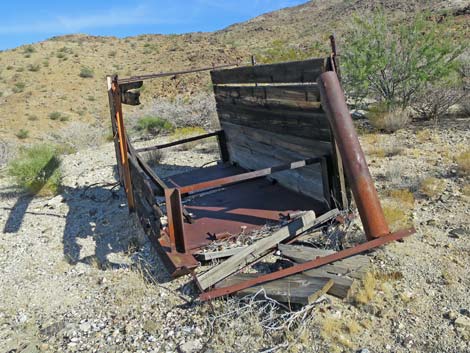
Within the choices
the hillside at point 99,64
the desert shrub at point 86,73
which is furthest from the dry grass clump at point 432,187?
the desert shrub at point 86,73

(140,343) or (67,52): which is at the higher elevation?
(67,52)

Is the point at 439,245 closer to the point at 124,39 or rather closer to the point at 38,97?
the point at 38,97

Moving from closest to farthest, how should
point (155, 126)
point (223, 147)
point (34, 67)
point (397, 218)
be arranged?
point (397, 218) → point (223, 147) → point (155, 126) → point (34, 67)

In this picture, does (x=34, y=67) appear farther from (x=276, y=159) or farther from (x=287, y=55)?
(x=276, y=159)

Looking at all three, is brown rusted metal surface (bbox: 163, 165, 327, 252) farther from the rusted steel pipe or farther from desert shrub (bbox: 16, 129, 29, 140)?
desert shrub (bbox: 16, 129, 29, 140)

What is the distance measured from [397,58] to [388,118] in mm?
1540

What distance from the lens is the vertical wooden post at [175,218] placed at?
3.88 m

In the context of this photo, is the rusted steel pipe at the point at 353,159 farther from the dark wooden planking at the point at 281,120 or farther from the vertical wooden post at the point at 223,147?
the vertical wooden post at the point at 223,147

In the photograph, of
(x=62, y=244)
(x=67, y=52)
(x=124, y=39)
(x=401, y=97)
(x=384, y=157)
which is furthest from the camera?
(x=124, y=39)

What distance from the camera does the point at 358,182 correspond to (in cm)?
388

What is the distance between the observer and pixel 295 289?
339 cm

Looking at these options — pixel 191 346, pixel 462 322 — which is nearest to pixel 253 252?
pixel 191 346

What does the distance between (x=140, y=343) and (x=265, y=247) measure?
149 centimetres

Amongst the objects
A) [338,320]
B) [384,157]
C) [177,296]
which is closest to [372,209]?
[338,320]
